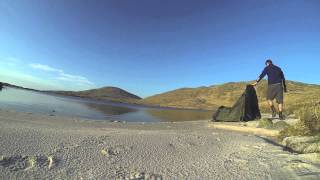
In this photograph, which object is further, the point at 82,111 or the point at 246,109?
the point at 82,111

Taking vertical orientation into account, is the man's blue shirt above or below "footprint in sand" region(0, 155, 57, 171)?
above

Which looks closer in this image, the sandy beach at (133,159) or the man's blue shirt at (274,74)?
the sandy beach at (133,159)

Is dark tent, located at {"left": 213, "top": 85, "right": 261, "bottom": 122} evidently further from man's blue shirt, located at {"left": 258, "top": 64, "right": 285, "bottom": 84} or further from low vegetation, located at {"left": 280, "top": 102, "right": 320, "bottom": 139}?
low vegetation, located at {"left": 280, "top": 102, "right": 320, "bottom": 139}

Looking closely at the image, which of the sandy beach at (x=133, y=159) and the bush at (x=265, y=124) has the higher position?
the bush at (x=265, y=124)

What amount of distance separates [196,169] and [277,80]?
26.9ft

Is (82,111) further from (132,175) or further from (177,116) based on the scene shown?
(132,175)

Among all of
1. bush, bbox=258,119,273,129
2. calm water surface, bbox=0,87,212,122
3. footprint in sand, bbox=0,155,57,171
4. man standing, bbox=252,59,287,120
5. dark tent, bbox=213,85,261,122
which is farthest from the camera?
calm water surface, bbox=0,87,212,122

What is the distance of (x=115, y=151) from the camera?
14.6 feet

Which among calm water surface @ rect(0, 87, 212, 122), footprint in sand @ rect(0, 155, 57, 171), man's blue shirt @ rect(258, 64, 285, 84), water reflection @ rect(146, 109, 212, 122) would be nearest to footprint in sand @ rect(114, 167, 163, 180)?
footprint in sand @ rect(0, 155, 57, 171)

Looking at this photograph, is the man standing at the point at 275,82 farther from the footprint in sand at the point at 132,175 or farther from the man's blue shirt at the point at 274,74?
the footprint in sand at the point at 132,175

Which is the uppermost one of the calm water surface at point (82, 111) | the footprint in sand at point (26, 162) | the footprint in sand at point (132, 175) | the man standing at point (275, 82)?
the man standing at point (275, 82)

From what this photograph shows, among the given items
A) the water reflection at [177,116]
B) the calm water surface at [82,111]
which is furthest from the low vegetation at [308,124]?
the water reflection at [177,116]

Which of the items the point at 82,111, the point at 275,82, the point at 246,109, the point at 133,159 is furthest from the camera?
the point at 82,111

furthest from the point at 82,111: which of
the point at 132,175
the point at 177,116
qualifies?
the point at 132,175
